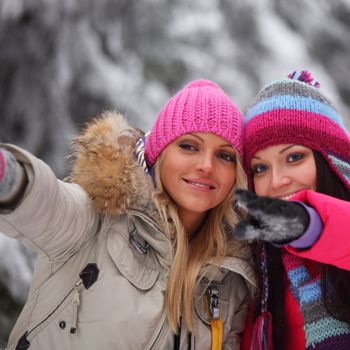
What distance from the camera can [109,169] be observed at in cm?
170

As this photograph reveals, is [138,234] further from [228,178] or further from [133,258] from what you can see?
[228,178]

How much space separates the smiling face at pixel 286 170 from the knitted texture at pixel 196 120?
0.15 m

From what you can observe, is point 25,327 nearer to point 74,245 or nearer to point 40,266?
point 40,266

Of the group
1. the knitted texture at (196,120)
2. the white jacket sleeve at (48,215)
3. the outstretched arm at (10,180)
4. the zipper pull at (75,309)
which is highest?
the knitted texture at (196,120)

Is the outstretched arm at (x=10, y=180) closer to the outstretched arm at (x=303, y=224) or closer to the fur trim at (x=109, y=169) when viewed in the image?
the fur trim at (x=109, y=169)

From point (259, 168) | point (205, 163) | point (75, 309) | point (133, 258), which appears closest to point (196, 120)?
point (205, 163)

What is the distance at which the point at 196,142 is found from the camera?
76.5 inches

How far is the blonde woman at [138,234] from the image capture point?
4.83ft

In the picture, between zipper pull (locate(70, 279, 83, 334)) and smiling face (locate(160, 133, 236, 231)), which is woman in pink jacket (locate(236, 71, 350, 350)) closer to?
→ smiling face (locate(160, 133, 236, 231))

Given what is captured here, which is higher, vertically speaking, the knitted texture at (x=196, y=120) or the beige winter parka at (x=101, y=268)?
the knitted texture at (x=196, y=120)

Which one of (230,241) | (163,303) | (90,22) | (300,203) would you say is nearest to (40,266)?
(163,303)

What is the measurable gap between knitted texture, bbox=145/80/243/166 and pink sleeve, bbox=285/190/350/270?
Answer: 631 millimetres

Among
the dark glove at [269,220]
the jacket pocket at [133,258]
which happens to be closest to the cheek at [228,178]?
the jacket pocket at [133,258]

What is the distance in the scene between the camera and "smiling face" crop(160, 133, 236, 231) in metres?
1.87
